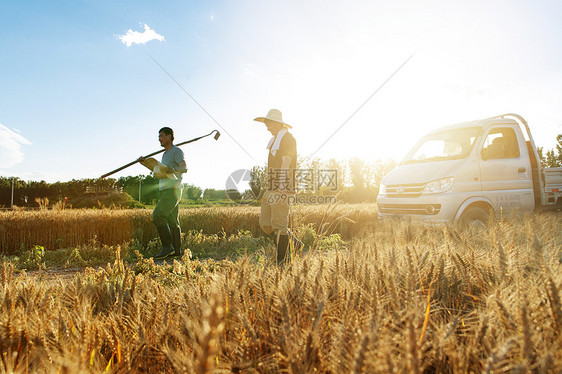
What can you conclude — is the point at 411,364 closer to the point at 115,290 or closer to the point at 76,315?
the point at 76,315

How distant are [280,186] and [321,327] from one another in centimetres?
319

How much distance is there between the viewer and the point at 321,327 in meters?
1.05

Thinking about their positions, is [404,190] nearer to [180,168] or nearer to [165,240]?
[180,168]

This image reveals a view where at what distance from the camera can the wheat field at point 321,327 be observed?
0.74 meters

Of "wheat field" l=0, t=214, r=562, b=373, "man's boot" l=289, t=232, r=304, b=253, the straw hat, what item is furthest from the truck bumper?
"wheat field" l=0, t=214, r=562, b=373

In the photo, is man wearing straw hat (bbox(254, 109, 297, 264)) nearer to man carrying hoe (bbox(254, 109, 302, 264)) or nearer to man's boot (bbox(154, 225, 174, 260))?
man carrying hoe (bbox(254, 109, 302, 264))

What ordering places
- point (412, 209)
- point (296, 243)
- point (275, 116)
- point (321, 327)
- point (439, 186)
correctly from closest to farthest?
point (321, 327) < point (296, 243) < point (275, 116) < point (439, 186) < point (412, 209)

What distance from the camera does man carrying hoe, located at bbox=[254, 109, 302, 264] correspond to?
165 inches

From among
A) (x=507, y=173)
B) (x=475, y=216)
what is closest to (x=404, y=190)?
(x=475, y=216)

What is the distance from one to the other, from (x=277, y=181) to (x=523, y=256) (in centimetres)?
303

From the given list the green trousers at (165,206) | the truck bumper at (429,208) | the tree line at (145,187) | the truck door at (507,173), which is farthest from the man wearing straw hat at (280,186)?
the tree line at (145,187)

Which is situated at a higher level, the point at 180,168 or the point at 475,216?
the point at 180,168

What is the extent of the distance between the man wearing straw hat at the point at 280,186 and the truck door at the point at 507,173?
12.0 ft

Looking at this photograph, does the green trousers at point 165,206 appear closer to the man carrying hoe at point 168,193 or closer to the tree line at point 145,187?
the man carrying hoe at point 168,193
